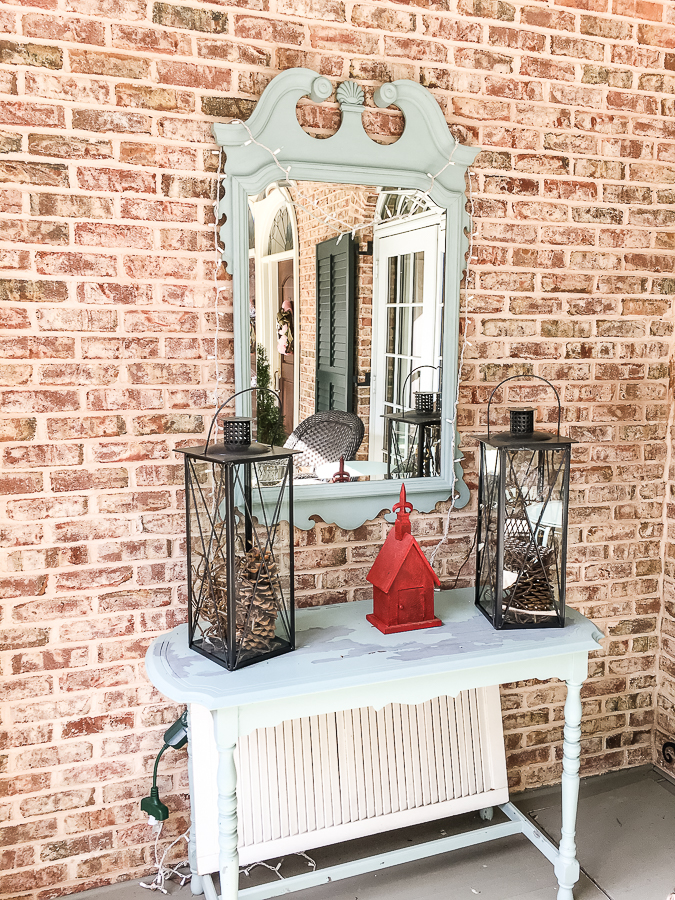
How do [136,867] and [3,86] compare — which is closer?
[3,86]

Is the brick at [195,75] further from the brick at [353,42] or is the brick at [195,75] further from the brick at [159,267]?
the brick at [159,267]

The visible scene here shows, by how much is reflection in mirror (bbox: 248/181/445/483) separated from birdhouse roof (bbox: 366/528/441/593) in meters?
0.30

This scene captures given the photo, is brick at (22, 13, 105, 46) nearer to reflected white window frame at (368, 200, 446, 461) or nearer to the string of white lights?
the string of white lights

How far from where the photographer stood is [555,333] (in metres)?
2.59

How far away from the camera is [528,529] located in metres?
2.13

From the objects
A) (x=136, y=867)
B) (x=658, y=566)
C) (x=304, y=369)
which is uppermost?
(x=304, y=369)

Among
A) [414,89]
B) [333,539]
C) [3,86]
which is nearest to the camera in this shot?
[3,86]

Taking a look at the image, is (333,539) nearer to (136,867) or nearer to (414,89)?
(136,867)

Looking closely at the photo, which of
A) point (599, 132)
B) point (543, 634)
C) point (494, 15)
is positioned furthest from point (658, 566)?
point (494, 15)

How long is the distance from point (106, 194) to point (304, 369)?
0.74 m

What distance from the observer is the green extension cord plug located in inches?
84.2

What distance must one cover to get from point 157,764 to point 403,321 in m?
1.58

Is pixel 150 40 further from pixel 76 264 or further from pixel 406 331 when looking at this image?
pixel 406 331

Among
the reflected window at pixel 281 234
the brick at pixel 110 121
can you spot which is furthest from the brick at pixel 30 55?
the reflected window at pixel 281 234
